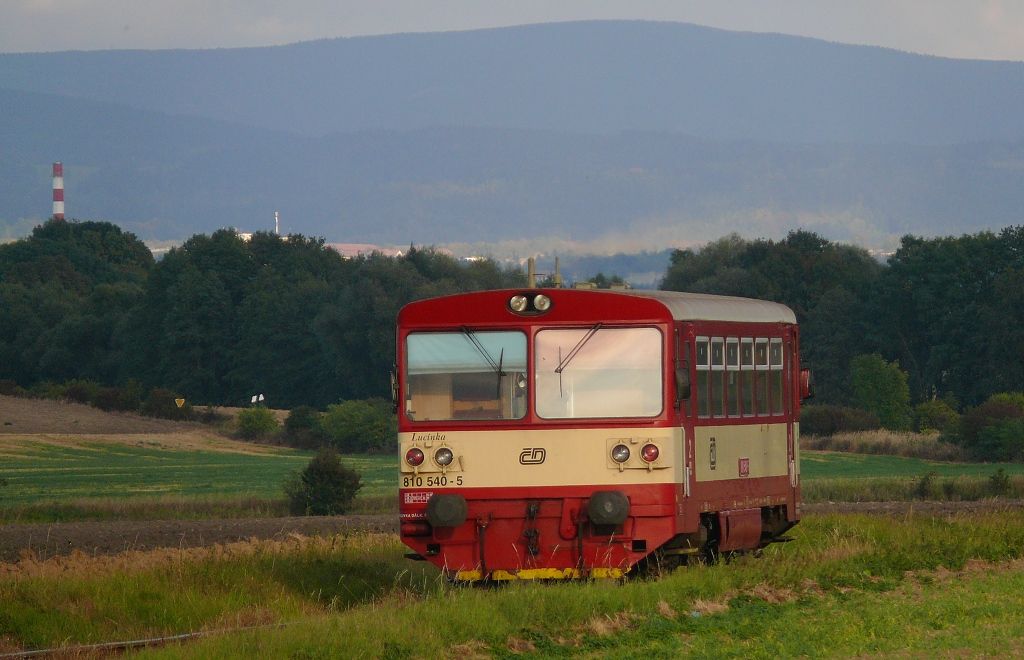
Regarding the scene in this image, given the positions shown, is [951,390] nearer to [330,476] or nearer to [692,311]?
[330,476]

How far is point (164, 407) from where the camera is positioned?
99.8 metres

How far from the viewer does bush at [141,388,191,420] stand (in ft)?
325

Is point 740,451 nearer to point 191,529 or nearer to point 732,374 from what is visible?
point 732,374

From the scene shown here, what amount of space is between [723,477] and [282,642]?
6862 mm

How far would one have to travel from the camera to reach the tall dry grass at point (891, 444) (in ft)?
236

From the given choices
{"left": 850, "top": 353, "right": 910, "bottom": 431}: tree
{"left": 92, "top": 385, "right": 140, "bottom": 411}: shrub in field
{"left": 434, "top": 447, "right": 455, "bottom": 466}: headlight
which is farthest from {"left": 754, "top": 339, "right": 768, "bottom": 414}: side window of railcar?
{"left": 92, "top": 385, "right": 140, "bottom": 411}: shrub in field

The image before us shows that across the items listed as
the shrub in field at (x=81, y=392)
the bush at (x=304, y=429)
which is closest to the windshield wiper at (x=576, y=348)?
the bush at (x=304, y=429)

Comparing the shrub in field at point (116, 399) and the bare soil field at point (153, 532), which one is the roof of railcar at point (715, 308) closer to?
the bare soil field at point (153, 532)

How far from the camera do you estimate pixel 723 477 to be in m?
18.8

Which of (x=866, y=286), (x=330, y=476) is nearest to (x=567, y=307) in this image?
(x=330, y=476)

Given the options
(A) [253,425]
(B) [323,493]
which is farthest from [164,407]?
(B) [323,493]

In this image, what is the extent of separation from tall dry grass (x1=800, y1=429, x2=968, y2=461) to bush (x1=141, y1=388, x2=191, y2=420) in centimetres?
3708

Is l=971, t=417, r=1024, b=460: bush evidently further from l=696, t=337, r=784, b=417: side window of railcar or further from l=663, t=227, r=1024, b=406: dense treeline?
l=696, t=337, r=784, b=417: side window of railcar

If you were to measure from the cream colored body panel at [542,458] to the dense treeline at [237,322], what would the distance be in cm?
9457
